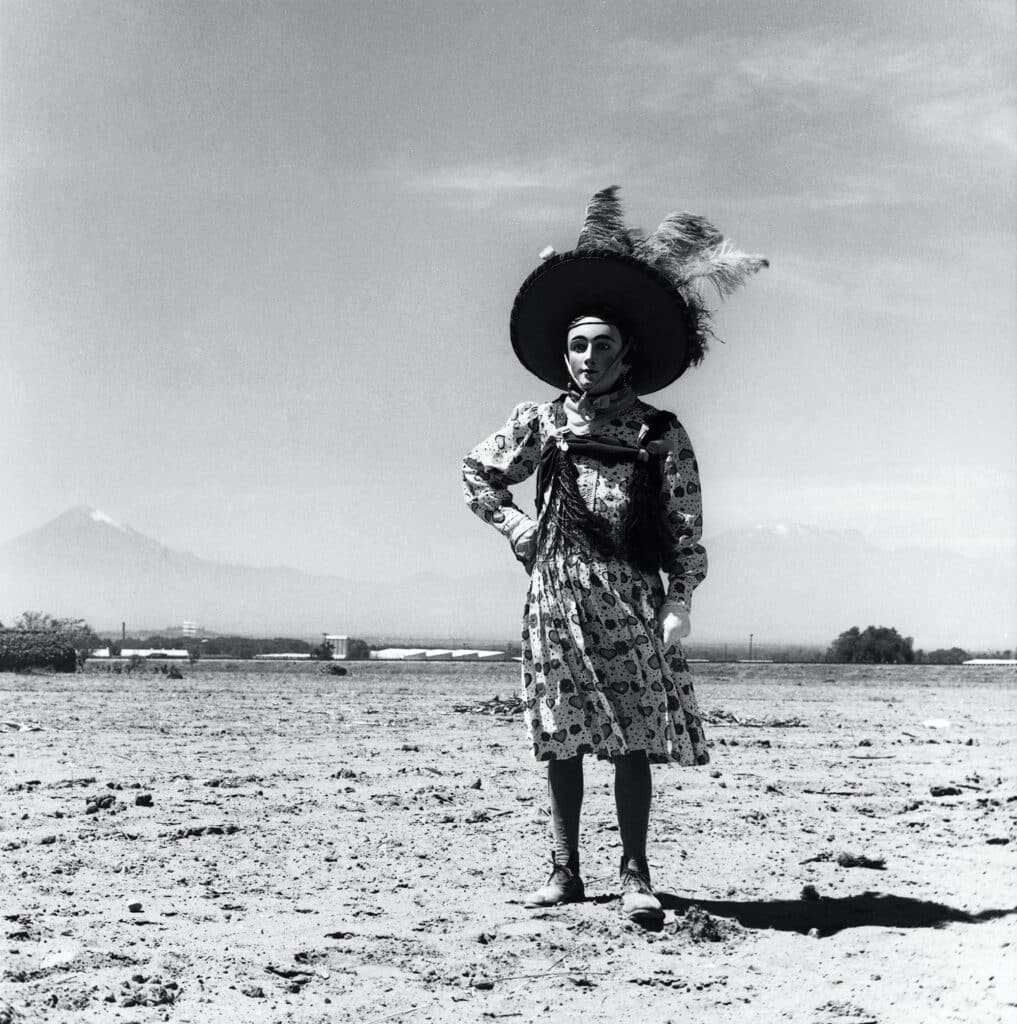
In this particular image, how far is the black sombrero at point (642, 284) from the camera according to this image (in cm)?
475

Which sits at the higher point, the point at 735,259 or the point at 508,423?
the point at 735,259

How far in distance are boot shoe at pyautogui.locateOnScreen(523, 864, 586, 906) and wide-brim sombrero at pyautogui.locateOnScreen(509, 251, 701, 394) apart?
1.92 meters

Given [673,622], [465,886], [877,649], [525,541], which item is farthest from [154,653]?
[673,622]

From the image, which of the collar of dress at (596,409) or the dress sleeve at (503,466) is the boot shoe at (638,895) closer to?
the dress sleeve at (503,466)

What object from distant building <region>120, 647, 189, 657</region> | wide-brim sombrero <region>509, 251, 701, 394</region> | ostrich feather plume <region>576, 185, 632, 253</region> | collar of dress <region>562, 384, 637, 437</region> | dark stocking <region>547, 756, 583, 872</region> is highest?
ostrich feather plume <region>576, 185, 632, 253</region>

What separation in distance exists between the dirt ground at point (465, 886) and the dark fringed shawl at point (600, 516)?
4.32ft

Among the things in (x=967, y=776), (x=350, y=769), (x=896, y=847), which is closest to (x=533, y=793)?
(x=350, y=769)

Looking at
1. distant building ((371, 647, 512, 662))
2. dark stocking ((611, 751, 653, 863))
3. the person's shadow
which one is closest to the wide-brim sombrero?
dark stocking ((611, 751, 653, 863))

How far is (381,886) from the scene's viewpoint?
15.6 ft

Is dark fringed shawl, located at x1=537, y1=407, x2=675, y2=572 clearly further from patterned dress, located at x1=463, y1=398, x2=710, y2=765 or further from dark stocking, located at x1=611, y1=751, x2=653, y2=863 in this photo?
dark stocking, located at x1=611, y1=751, x2=653, y2=863

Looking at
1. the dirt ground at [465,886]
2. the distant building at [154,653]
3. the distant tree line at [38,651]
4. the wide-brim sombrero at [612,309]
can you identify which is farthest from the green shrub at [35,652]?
the wide-brim sombrero at [612,309]

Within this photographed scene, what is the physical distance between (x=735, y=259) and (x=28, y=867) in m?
3.63

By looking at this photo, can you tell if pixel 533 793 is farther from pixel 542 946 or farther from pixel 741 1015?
pixel 741 1015

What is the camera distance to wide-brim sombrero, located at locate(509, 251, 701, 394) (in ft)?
15.6
